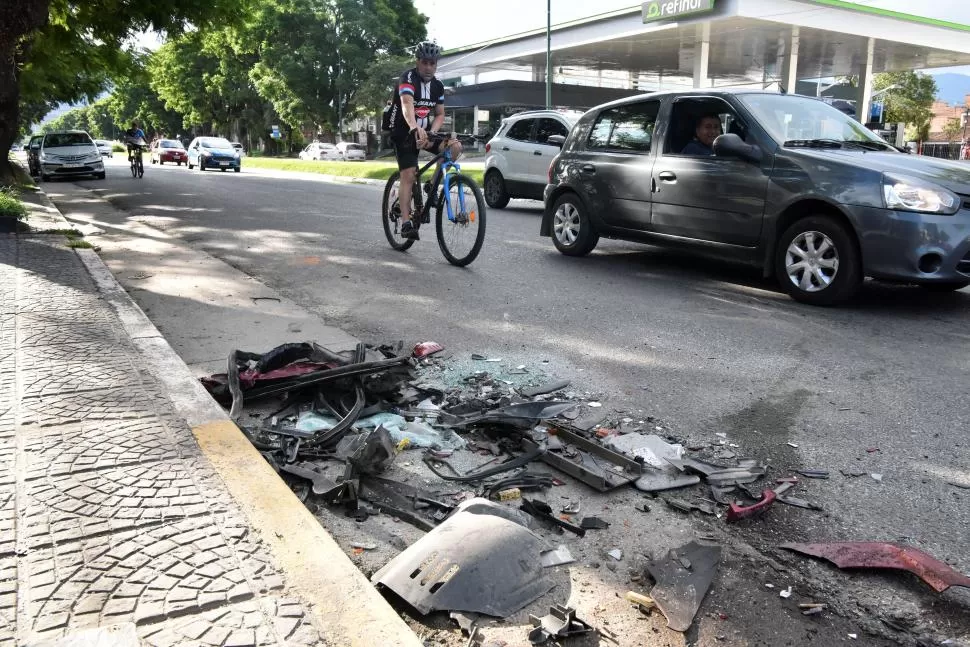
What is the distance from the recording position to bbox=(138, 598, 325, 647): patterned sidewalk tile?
2049 mm

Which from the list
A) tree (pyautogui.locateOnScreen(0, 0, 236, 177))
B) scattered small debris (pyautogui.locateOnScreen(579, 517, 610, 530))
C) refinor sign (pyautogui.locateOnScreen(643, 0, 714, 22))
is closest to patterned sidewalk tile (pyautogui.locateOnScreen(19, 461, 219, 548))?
scattered small debris (pyautogui.locateOnScreen(579, 517, 610, 530))

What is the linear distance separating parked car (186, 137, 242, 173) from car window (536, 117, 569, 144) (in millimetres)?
26310

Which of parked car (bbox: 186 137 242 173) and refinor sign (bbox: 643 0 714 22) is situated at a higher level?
refinor sign (bbox: 643 0 714 22)

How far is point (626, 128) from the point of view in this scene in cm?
825

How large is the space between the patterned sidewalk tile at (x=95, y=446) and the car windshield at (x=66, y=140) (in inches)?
1097

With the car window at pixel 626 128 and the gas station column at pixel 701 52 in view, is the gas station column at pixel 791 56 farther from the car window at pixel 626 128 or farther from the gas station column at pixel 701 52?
the car window at pixel 626 128

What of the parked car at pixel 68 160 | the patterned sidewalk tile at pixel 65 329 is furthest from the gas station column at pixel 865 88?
the patterned sidewalk tile at pixel 65 329

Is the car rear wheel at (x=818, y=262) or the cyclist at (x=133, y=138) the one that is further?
the cyclist at (x=133, y=138)

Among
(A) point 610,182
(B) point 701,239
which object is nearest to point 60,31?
(A) point 610,182

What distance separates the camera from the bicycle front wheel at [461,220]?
8.05 m

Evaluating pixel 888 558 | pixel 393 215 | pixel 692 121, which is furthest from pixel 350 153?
pixel 888 558

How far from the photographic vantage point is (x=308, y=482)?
3309 mm

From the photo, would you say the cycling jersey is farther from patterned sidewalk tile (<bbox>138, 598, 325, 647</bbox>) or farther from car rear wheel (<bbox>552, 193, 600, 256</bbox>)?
patterned sidewalk tile (<bbox>138, 598, 325, 647</bbox>)

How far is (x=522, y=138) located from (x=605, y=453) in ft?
38.3
